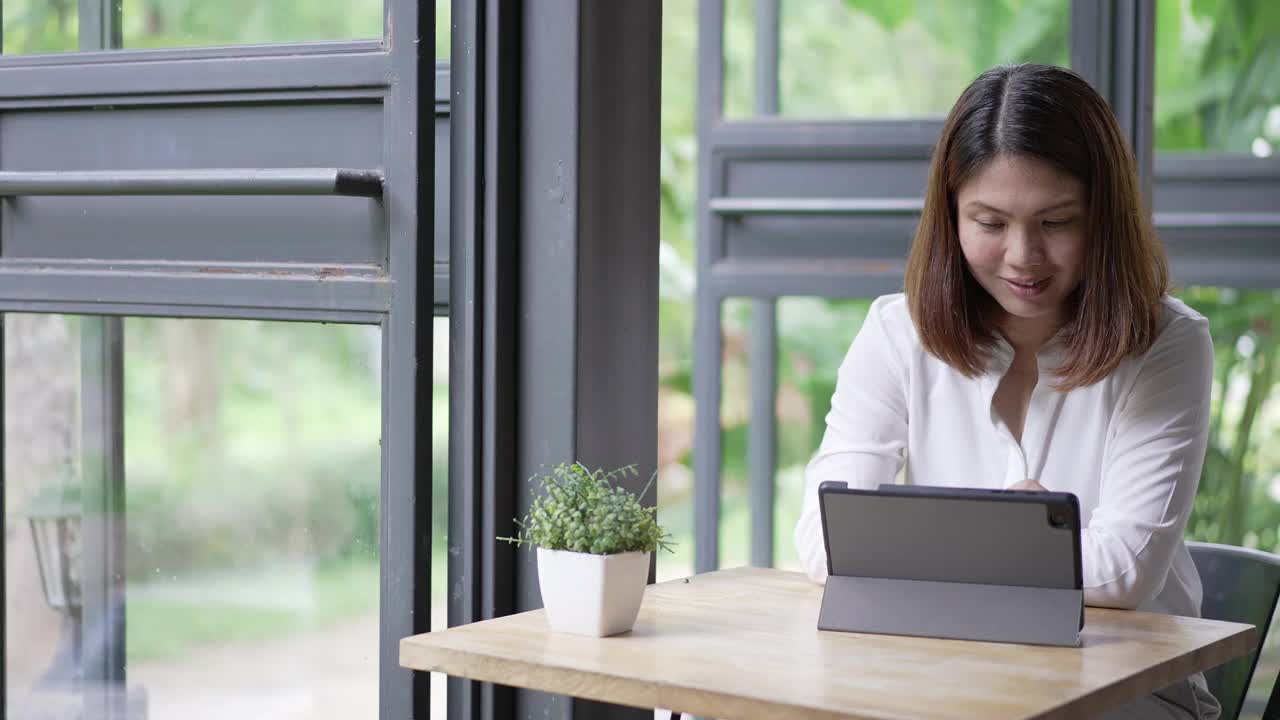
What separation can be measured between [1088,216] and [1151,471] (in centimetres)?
35

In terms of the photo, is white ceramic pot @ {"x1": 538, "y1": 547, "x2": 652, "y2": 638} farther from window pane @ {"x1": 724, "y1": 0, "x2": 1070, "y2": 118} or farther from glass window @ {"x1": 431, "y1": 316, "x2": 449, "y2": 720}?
window pane @ {"x1": 724, "y1": 0, "x2": 1070, "y2": 118}

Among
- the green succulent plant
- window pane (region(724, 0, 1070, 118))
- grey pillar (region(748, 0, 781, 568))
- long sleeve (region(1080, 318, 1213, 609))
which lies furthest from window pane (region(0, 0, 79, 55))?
grey pillar (region(748, 0, 781, 568))

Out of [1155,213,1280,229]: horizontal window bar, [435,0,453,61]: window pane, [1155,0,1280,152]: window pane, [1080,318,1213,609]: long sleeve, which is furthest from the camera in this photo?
[1155,0,1280,152]: window pane

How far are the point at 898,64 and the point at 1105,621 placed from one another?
2337 millimetres

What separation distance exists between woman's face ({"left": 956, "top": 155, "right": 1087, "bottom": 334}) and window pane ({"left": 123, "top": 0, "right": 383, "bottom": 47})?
897 millimetres

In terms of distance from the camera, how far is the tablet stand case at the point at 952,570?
1.49 meters

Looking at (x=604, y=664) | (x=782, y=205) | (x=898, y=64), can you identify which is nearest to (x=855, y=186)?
(x=782, y=205)

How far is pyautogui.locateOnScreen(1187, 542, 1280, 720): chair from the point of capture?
2002 millimetres

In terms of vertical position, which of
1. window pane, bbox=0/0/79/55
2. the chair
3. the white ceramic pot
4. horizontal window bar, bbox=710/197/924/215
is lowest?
the chair

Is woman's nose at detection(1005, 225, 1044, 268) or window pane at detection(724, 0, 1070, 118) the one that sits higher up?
window pane at detection(724, 0, 1070, 118)

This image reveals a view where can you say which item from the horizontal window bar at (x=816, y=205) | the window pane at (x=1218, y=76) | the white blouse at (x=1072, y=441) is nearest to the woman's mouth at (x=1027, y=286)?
the white blouse at (x=1072, y=441)

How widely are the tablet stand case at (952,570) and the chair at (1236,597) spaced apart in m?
0.64

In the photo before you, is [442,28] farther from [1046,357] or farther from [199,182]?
[1046,357]

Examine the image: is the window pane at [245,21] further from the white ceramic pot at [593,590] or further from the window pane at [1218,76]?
the window pane at [1218,76]
